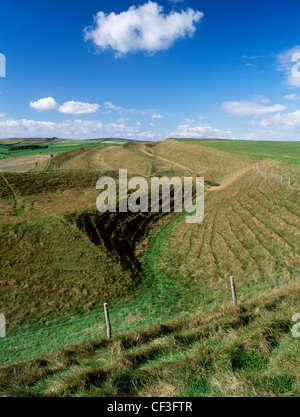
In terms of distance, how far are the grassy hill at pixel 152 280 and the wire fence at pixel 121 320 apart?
0.51 meters

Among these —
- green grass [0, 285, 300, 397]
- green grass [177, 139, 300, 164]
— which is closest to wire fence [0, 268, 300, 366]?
green grass [0, 285, 300, 397]

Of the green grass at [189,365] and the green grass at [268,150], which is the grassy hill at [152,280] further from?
the green grass at [268,150]

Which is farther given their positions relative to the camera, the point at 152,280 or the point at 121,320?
the point at 152,280

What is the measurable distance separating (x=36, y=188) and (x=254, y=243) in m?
27.4

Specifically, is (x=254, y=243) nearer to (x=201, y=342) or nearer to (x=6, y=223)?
(x=201, y=342)

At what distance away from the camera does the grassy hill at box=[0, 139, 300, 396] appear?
241 inches

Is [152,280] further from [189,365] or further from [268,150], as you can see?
[268,150]

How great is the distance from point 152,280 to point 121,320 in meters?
5.03

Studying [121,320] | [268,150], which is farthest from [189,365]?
[268,150]

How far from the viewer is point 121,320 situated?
46.8ft

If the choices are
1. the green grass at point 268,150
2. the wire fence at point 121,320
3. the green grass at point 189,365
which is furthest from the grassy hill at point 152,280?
the green grass at point 268,150

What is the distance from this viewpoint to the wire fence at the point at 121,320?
12203 millimetres
